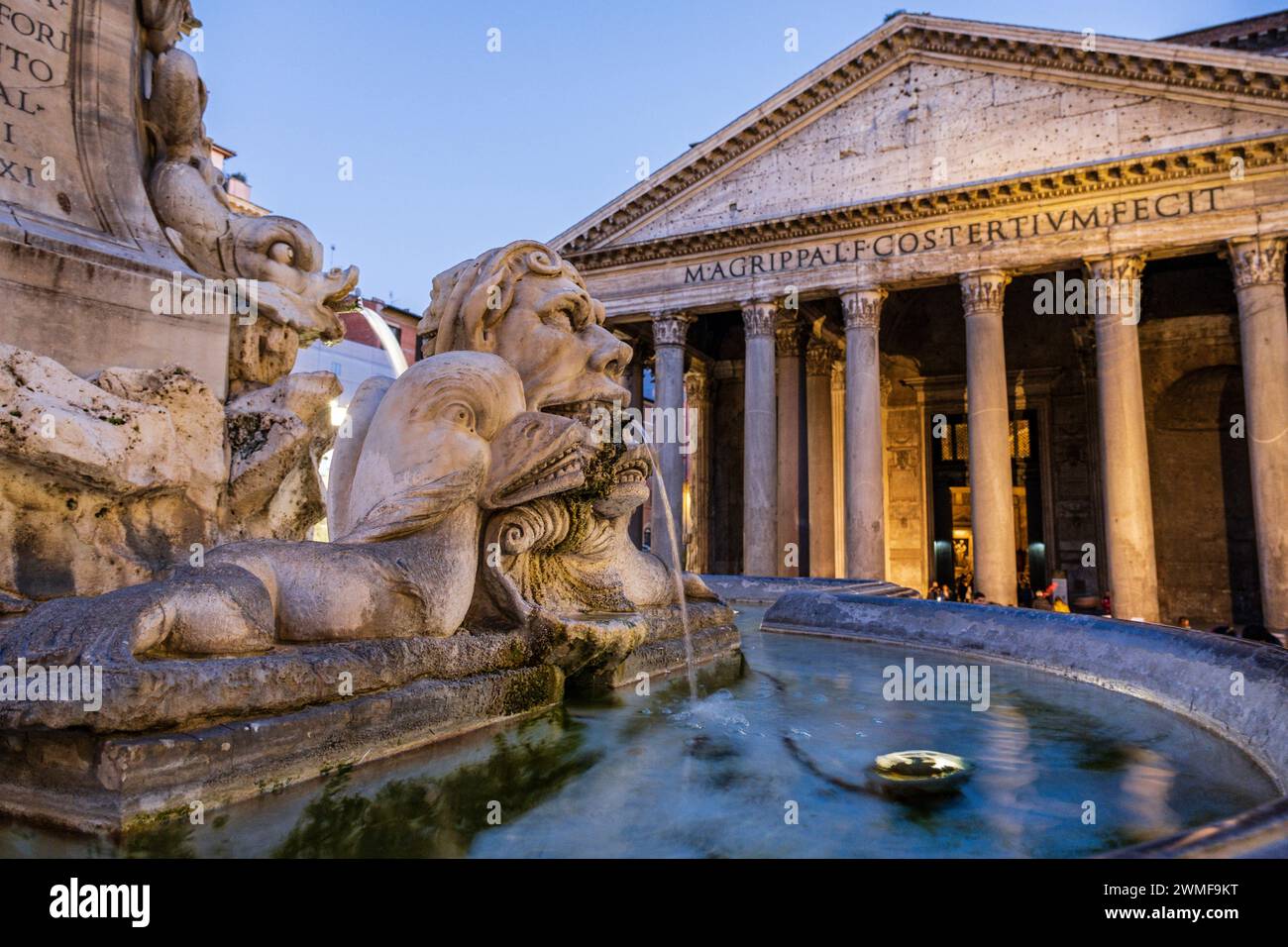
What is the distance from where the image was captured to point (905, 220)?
640 inches

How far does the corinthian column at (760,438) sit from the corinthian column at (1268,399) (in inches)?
338

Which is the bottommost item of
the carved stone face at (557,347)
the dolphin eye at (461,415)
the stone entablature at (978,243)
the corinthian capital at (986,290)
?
the dolphin eye at (461,415)

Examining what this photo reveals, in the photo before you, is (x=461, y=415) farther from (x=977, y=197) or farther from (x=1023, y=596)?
(x=1023, y=596)

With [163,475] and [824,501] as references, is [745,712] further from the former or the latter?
[824,501]

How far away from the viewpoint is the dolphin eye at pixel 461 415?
2.57 meters

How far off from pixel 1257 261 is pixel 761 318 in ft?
29.4

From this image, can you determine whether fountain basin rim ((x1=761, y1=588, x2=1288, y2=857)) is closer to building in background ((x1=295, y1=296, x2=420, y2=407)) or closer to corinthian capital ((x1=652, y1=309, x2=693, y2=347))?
corinthian capital ((x1=652, y1=309, x2=693, y2=347))

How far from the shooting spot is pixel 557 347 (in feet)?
10.2

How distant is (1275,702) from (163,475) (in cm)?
352

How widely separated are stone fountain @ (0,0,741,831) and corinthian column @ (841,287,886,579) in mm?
12770

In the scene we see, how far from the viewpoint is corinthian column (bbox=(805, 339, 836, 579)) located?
65.5 ft

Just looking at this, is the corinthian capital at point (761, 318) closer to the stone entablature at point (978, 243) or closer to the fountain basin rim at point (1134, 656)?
the stone entablature at point (978, 243)

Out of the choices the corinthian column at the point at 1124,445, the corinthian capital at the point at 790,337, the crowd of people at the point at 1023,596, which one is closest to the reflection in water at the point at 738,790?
the crowd of people at the point at 1023,596

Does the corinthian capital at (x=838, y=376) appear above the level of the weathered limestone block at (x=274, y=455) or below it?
above
